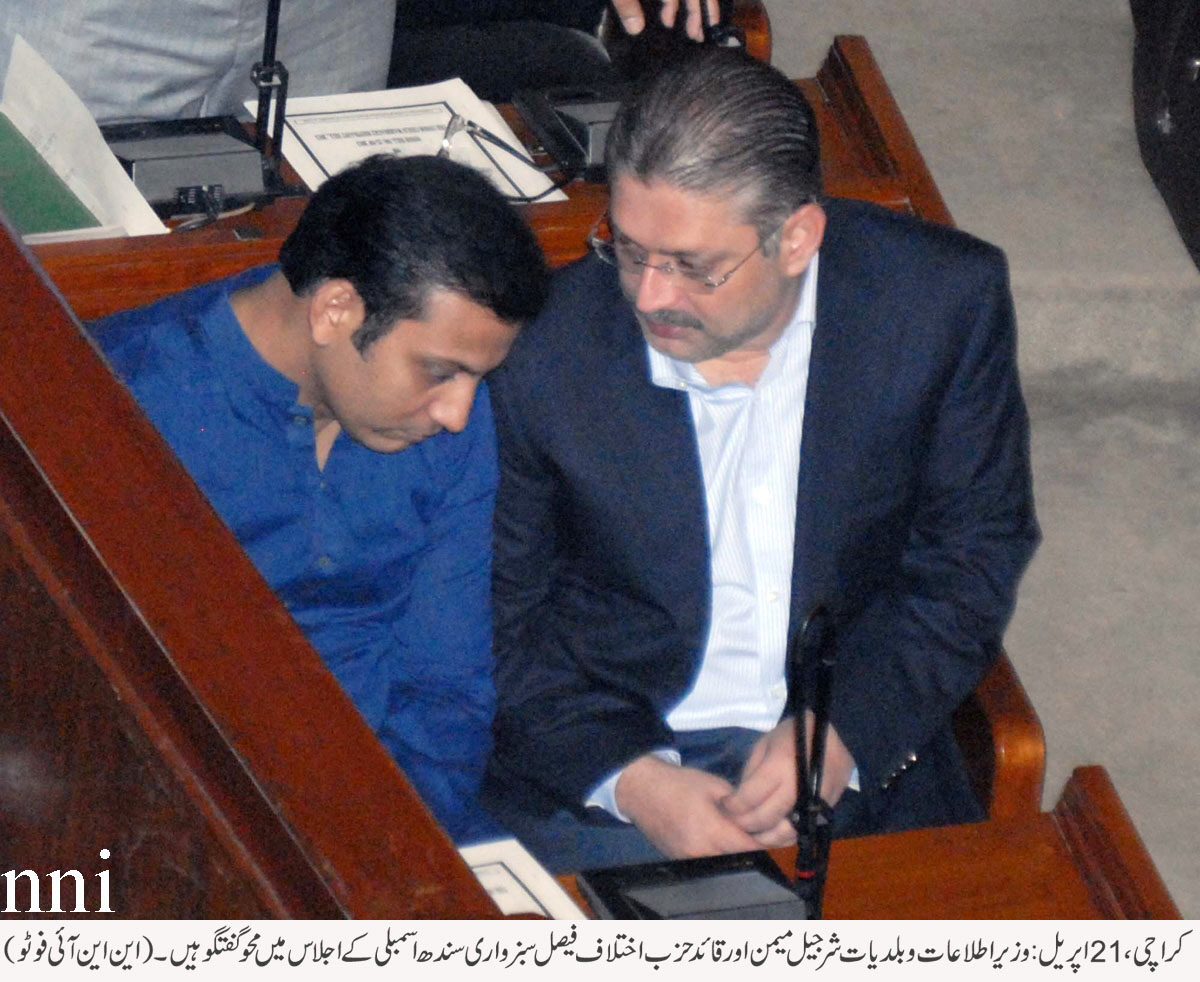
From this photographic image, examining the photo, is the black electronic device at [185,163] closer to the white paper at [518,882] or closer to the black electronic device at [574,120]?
the black electronic device at [574,120]

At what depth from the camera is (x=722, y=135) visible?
1.78 m

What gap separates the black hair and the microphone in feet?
1.80

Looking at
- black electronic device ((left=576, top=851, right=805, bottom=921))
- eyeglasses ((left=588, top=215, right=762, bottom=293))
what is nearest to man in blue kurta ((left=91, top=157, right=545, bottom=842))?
eyeglasses ((left=588, top=215, right=762, bottom=293))

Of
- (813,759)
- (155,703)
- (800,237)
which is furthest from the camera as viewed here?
(800,237)

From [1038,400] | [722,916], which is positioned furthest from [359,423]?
[1038,400]

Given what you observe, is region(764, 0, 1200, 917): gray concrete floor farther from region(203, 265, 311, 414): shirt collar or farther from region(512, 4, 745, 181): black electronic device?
region(203, 265, 311, 414): shirt collar

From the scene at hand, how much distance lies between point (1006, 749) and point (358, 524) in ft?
2.42

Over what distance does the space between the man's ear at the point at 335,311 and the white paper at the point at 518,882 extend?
54cm

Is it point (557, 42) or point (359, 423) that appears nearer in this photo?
point (359, 423)

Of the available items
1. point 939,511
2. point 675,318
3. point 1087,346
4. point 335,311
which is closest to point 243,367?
point 335,311

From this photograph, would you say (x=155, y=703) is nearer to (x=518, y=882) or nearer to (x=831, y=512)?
(x=518, y=882)

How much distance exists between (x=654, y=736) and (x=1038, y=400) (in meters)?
2.25

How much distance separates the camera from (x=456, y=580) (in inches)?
74.0
